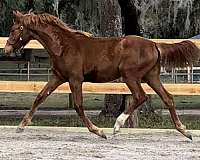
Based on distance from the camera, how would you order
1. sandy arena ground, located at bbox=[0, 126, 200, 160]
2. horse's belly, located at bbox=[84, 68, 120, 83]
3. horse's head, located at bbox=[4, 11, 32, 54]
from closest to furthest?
sandy arena ground, located at bbox=[0, 126, 200, 160] < horse's belly, located at bbox=[84, 68, 120, 83] < horse's head, located at bbox=[4, 11, 32, 54]

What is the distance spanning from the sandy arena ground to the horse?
0.40 m

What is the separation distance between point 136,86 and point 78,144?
4.44 feet

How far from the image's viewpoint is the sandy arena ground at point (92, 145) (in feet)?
22.7

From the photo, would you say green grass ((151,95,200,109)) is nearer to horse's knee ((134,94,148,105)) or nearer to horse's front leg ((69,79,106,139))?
horse's knee ((134,94,148,105))

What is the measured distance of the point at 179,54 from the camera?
8.92m

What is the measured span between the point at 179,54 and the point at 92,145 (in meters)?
2.20

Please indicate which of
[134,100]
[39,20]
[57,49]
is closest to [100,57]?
[57,49]

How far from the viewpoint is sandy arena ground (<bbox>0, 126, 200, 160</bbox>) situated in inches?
273

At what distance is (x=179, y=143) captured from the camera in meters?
8.38

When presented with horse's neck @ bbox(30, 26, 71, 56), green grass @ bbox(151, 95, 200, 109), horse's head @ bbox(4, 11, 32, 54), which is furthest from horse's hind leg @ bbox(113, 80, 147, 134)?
green grass @ bbox(151, 95, 200, 109)

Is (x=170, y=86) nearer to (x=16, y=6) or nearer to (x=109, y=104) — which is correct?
(x=109, y=104)

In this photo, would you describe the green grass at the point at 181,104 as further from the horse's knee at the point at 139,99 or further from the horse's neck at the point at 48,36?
the horse's neck at the point at 48,36

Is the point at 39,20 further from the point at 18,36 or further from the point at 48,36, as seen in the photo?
the point at 18,36

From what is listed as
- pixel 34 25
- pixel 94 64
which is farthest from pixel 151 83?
pixel 34 25
